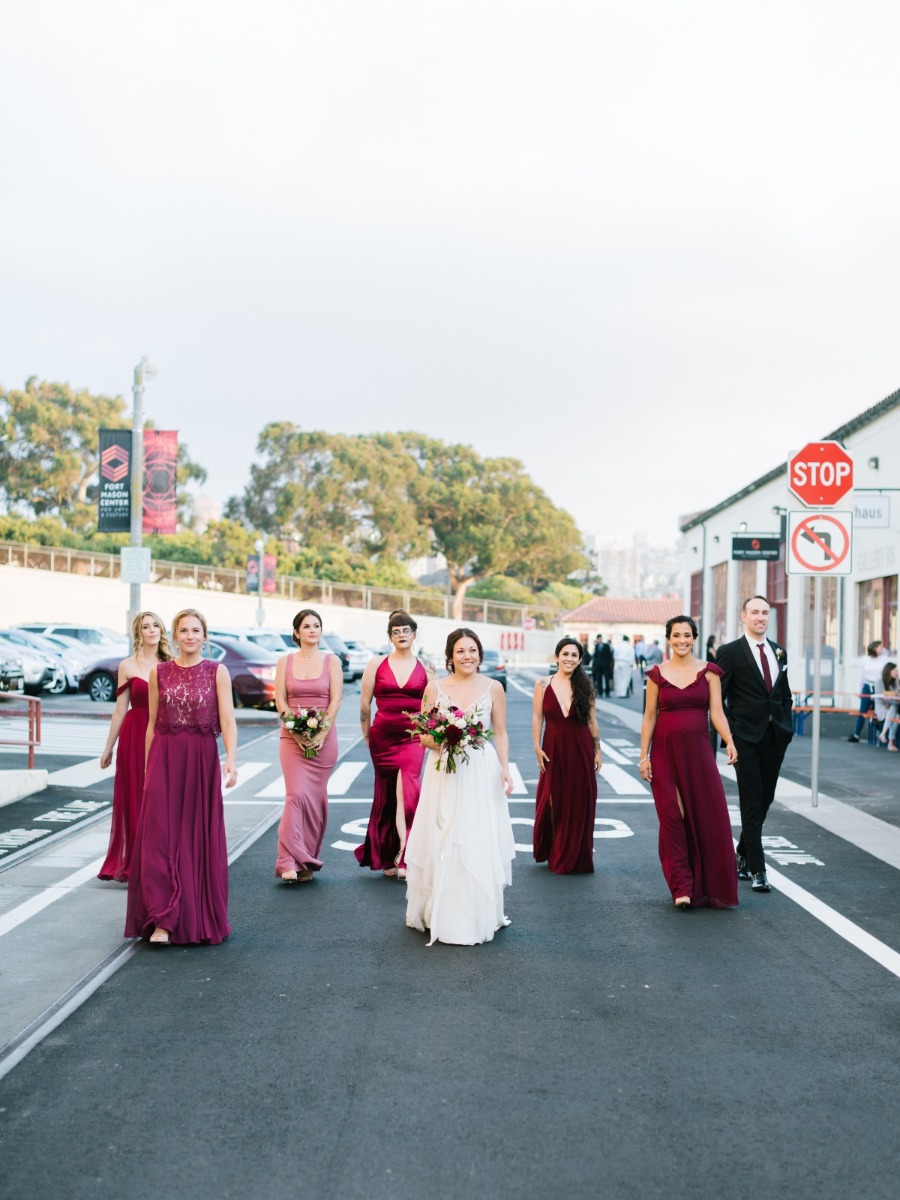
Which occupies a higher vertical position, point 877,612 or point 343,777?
point 877,612

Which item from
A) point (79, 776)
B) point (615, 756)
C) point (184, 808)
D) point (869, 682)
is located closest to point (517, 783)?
point (615, 756)

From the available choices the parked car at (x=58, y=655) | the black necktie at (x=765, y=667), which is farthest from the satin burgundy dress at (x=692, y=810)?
the parked car at (x=58, y=655)

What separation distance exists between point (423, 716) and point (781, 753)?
292 cm

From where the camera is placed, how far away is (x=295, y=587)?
245 ft

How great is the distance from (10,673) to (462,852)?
24249 mm

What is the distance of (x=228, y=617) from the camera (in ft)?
228

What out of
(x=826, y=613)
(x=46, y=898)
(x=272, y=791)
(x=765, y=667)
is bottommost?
(x=272, y=791)

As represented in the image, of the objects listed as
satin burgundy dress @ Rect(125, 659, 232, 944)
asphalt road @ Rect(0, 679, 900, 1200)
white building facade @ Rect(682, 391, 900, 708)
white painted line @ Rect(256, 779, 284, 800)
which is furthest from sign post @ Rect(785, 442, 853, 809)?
satin burgundy dress @ Rect(125, 659, 232, 944)

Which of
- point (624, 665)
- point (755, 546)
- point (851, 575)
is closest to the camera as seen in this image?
point (851, 575)

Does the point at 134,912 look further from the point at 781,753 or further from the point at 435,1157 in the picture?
the point at 781,753

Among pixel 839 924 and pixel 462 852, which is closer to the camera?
pixel 462 852

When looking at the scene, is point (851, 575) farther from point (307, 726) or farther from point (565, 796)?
point (307, 726)

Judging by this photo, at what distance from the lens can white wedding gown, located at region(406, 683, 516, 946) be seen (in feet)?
23.6

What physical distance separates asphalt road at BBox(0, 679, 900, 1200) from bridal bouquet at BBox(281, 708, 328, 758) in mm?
1041
